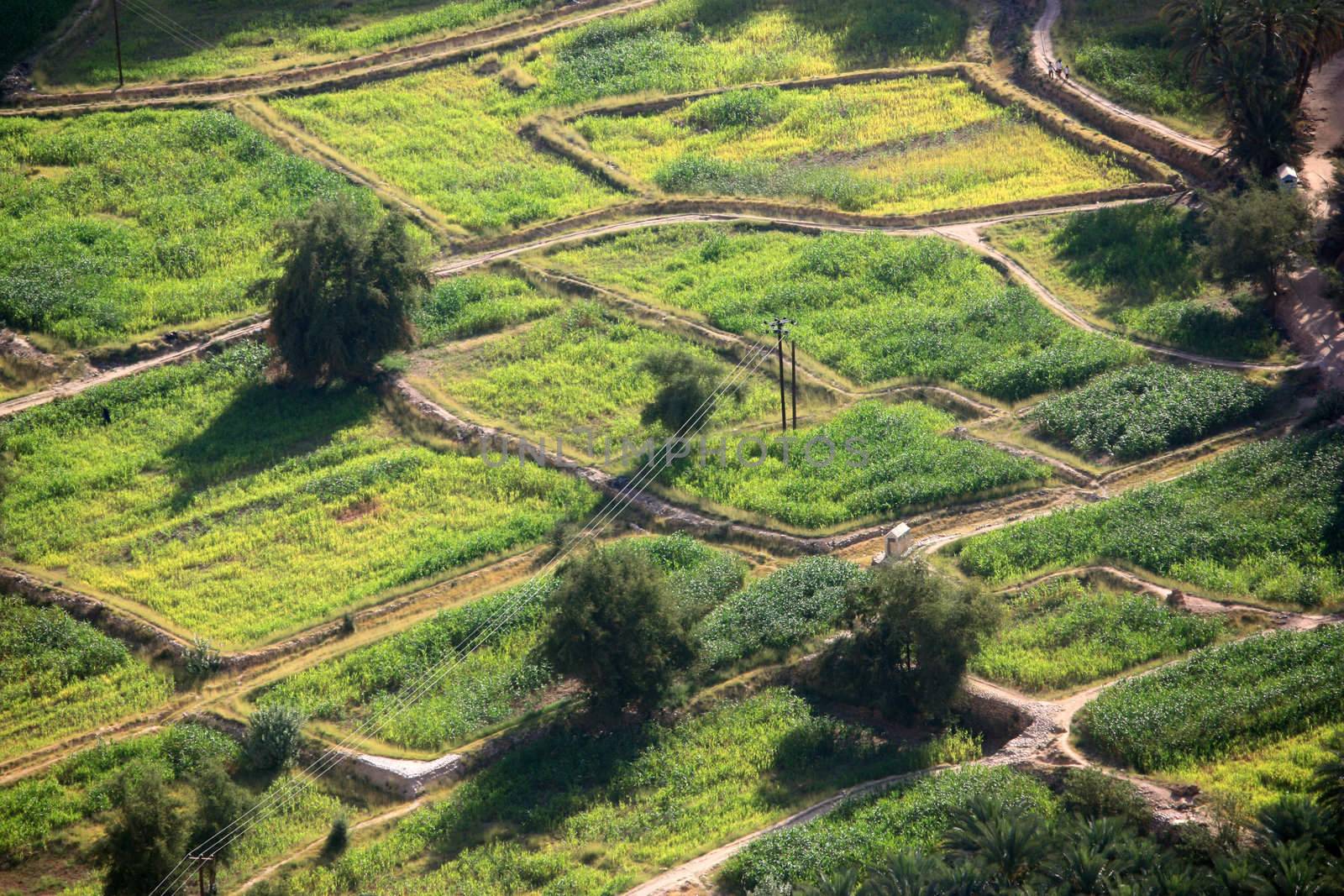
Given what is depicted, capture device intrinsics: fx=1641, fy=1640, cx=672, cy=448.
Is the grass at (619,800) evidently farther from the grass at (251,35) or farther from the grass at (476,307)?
the grass at (251,35)

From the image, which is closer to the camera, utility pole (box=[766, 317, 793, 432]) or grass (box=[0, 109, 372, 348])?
Result: utility pole (box=[766, 317, 793, 432])

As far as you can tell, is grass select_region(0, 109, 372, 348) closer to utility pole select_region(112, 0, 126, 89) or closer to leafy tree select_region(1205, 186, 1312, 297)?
utility pole select_region(112, 0, 126, 89)

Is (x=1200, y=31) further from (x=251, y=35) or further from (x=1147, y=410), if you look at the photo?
(x=251, y=35)

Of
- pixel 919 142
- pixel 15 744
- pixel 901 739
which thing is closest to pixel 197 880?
pixel 15 744

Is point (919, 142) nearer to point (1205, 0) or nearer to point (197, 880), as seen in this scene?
point (1205, 0)

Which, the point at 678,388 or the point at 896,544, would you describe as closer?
the point at 896,544

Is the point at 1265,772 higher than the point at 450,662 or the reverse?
higher


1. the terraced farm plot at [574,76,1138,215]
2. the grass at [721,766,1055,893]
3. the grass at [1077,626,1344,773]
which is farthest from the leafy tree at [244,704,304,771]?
the terraced farm plot at [574,76,1138,215]

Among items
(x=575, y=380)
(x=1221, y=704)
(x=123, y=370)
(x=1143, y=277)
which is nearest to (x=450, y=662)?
(x=575, y=380)
